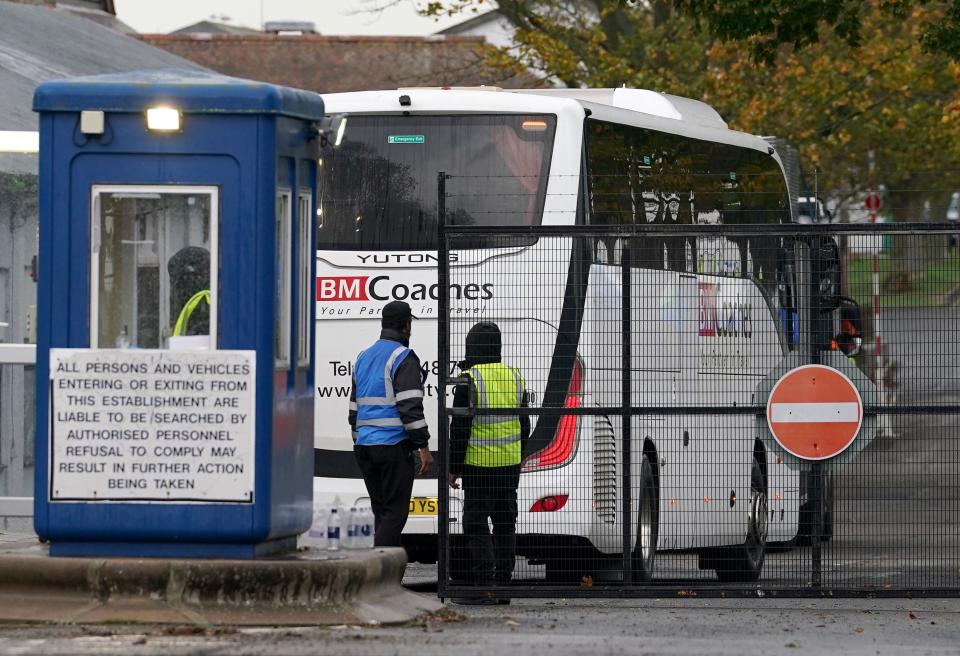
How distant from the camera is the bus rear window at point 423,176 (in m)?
13.0

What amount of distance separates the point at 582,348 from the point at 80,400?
3.47 metres

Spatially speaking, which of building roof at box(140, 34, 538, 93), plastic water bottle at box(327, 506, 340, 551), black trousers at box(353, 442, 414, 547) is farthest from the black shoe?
building roof at box(140, 34, 538, 93)

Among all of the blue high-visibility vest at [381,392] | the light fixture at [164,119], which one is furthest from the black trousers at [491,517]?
the light fixture at [164,119]

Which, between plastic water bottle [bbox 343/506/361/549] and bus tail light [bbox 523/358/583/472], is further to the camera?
bus tail light [bbox 523/358/583/472]

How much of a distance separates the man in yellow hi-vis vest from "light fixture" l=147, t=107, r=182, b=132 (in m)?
2.74

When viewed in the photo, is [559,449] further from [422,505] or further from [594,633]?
[594,633]

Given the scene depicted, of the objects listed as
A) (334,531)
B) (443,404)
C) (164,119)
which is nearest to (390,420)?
(443,404)

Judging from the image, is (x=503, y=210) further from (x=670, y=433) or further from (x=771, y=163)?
(x=771, y=163)

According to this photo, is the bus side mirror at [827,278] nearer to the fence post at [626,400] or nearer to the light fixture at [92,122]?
the fence post at [626,400]

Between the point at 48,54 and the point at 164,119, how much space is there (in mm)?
12886

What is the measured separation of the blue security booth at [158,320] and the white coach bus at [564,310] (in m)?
2.39

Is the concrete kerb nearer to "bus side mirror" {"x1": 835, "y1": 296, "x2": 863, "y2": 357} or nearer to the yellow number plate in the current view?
the yellow number plate

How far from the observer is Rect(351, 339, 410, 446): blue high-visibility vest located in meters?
11.9

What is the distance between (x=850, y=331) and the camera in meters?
11.8
